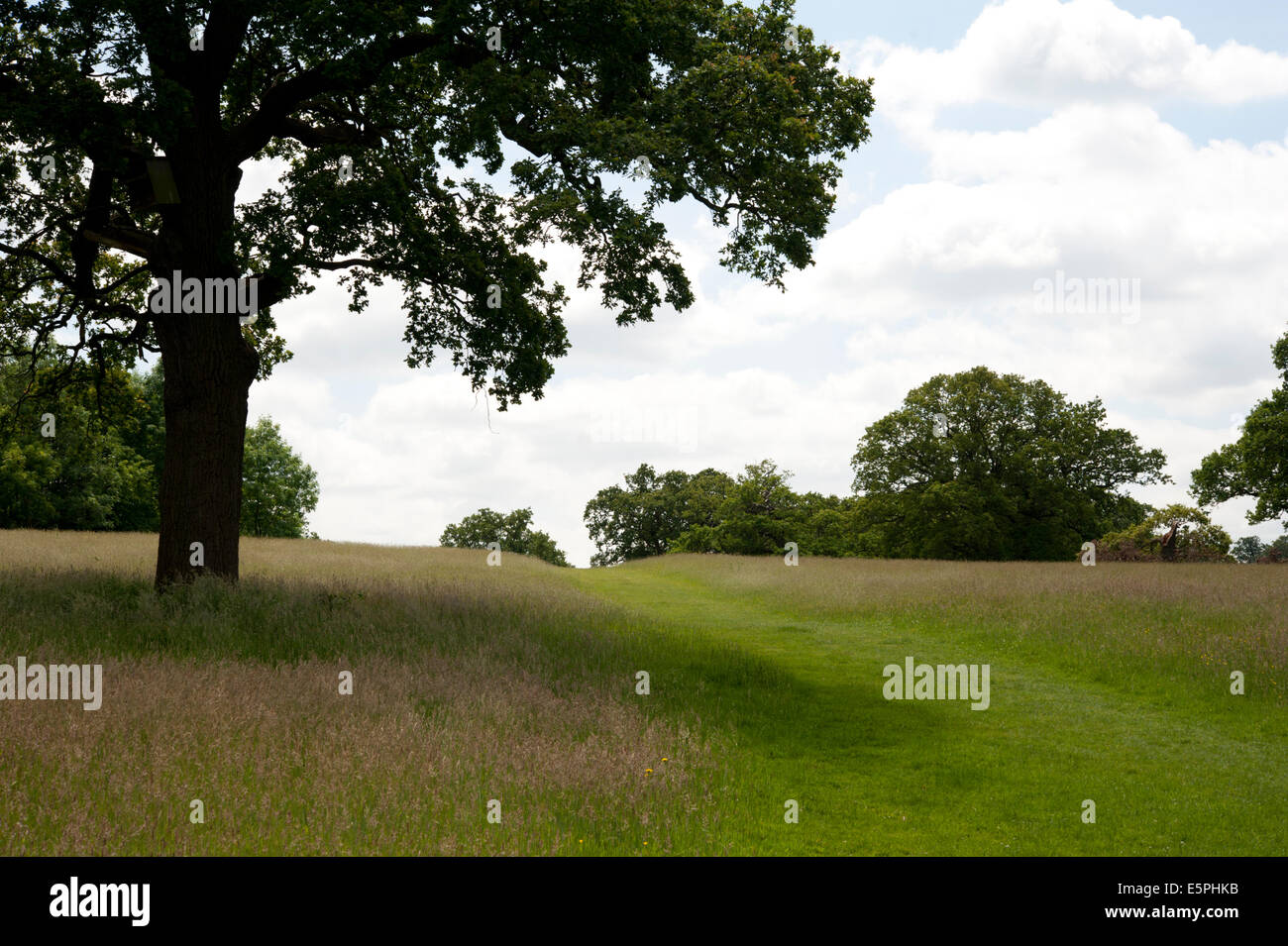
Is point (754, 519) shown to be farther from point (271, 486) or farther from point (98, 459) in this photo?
point (98, 459)

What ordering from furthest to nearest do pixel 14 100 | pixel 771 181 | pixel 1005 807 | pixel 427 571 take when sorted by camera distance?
pixel 427 571 → pixel 771 181 → pixel 14 100 → pixel 1005 807

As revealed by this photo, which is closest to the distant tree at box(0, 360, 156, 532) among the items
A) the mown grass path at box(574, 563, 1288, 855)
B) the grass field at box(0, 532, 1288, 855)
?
the grass field at box(0, 532, 1288, 855)

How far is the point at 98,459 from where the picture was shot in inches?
1914

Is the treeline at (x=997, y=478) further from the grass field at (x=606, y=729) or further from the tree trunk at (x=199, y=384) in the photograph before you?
the tree trunk at (x=199, y=384)

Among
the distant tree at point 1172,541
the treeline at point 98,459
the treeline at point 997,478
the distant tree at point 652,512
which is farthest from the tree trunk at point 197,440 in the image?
the distant tree at point 652,512

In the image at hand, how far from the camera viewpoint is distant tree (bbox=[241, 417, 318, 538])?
2438 inches

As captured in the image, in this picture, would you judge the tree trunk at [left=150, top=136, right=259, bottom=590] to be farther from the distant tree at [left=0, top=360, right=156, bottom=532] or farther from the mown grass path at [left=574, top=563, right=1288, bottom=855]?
the distant tree at [left=0, top=360, right=156, bottom=532]

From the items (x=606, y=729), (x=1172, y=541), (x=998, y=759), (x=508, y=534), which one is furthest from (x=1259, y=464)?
(x=508, y=534)

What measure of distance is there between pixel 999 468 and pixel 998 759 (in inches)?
1975

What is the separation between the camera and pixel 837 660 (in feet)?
53.1

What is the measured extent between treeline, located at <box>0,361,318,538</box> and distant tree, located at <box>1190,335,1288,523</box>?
138ft
